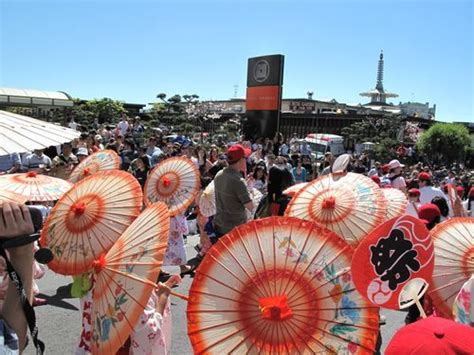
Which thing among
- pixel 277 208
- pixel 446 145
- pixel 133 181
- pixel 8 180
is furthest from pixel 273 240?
pixel 446 145

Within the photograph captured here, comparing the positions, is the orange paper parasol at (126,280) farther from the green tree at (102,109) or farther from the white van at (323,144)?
the green tree at (102,109)

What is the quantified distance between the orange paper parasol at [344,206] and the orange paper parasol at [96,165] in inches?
113

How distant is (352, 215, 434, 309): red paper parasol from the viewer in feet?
6.34

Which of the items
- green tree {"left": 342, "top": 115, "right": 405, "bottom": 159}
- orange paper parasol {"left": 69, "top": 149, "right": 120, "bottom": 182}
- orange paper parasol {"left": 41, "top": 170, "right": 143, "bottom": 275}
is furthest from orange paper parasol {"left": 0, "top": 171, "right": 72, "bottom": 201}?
green tree {"left": 342, "top": 115, "right": 405, "bottom": 159}

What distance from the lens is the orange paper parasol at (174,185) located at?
580 centimetres

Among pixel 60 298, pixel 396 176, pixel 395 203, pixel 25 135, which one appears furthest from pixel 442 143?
pixel 25 135

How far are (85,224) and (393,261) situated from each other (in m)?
1.94

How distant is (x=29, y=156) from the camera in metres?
8.50

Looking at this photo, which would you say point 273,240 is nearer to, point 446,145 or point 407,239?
point 407,239

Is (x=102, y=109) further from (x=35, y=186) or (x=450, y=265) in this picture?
(x=450, y=265)

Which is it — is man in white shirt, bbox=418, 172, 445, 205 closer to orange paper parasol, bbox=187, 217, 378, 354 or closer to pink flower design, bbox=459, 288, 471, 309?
pink flower design, bbox=459, 288, 471, 309

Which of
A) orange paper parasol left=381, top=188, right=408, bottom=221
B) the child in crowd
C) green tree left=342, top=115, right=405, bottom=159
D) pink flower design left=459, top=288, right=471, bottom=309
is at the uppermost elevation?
green tree left=342, top=115, right=405, bottom=159

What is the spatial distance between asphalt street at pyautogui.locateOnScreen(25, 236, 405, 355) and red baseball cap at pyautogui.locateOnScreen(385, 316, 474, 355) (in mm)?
2951

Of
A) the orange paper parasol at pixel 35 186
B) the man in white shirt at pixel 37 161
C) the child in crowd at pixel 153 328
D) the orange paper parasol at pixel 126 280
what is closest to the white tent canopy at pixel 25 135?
the orange paper parasol at pixel 126 280
